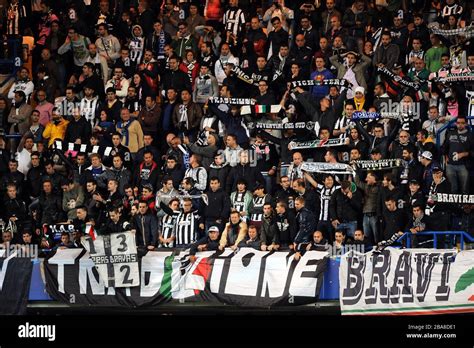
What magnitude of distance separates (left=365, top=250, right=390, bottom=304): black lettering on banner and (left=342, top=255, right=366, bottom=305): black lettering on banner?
0.15 m

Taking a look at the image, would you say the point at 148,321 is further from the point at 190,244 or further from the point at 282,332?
the point at 190,244

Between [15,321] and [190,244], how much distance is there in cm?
650

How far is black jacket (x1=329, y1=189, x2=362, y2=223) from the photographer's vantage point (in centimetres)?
2170

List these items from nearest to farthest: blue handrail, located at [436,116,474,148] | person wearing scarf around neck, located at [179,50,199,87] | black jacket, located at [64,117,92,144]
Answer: blue handrail, located at [436,116,474,148], black jacket, located at [64,117,92,144], person wearing scarf around neck, located at [179,50,199,87]

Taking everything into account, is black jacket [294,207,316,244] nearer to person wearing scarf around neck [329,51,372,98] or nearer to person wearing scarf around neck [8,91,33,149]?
person wearing scarf around neck [329,51,372,98]

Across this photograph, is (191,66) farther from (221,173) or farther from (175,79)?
(221,173)

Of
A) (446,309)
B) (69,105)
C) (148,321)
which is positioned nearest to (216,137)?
(69,105)

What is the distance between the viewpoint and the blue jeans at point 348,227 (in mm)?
21625

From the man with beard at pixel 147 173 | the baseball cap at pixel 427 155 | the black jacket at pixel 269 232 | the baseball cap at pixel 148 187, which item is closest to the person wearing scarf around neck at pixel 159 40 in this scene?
the man with beard at pixel 147 173

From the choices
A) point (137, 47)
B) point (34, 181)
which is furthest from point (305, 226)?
point (137, 47)

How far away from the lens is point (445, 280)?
20203 mm

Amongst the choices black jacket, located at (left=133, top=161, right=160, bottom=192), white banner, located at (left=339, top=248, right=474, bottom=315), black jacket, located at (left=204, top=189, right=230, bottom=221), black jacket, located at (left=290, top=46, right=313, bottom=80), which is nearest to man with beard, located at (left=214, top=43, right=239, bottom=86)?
black jacket, located at (left=290, top=46, right=313, bottom=80)

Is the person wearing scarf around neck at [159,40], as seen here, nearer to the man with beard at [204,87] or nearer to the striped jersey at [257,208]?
the man with beard at [204,87]

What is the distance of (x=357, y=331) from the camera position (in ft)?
53.6
